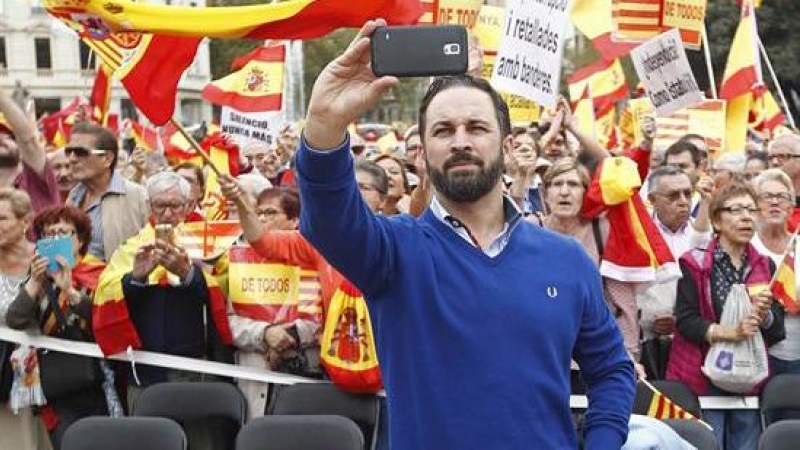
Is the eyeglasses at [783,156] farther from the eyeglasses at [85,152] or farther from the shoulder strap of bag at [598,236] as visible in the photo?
the eyeglasses at [85,152]

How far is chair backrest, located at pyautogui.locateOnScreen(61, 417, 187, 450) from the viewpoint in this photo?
21.0 ft

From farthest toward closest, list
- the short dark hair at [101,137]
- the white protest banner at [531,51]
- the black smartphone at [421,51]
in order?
the white protest banner at [531,51]
the short dark hair at [101,137]
the black smartphone at [421,51]

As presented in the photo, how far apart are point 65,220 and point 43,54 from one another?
86881mm

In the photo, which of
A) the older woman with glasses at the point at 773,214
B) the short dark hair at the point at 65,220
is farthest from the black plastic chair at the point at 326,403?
the older woman with glasses at the point at 773,214

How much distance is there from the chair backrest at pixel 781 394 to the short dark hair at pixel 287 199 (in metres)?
2.48

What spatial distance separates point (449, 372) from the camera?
3.51m

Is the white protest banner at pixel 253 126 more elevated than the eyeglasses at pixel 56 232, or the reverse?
the white protest banner at pixel 253 126

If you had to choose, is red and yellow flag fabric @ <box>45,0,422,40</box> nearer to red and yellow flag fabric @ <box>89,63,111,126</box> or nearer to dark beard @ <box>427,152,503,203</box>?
dark beard @ <box>427,152,503,203</box>

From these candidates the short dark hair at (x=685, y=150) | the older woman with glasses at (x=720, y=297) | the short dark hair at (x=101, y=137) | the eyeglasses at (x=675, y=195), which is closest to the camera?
Answer: the older woman with glasses at (x=720, y=297)

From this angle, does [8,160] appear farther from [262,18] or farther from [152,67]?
[262,18]

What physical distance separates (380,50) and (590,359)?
1.07 m

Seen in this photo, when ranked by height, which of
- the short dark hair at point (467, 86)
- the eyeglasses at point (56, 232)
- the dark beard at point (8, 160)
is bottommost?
the eyeglasses at point (56, 232)

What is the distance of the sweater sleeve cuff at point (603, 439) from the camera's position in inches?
150

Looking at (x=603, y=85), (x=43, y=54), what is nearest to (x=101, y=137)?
(x=603, y=85)
